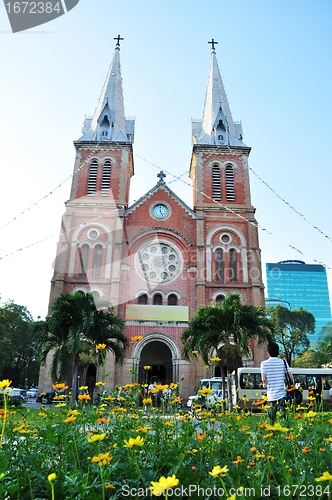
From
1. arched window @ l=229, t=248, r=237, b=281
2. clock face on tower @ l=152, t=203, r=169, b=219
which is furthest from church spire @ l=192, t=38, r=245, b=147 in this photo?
arched window @ l=229, t=248, r=237, b=281

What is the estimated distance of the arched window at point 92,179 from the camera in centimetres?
3331

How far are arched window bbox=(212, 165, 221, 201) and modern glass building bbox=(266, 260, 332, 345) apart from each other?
76790mm

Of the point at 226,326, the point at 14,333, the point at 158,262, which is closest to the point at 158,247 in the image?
the point at 158,262

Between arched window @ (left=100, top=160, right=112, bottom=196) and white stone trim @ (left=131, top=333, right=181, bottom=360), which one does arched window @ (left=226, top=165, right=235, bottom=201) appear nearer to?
arched window @ (left=100, top=160, right=112, bottom=196)

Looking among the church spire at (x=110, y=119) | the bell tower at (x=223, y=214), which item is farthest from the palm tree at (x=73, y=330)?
the church spire at (x=110, y=119)

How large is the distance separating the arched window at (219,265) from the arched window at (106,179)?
1081cm

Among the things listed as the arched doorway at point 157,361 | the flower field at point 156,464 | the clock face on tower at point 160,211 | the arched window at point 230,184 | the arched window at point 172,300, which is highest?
the arched window at point 230,184

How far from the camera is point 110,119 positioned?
37.1m

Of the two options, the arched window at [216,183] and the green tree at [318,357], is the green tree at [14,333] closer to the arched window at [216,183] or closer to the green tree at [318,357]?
the arched window at [216,183]

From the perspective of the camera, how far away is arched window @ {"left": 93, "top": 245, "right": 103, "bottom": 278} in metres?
29.9

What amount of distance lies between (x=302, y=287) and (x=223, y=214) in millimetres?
87705

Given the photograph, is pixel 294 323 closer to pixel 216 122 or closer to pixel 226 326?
pixel 216 122

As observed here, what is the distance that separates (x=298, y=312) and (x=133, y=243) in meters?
25.9

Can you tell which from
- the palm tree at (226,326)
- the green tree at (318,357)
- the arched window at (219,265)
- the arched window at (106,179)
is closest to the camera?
the palm tree at (226,326)
